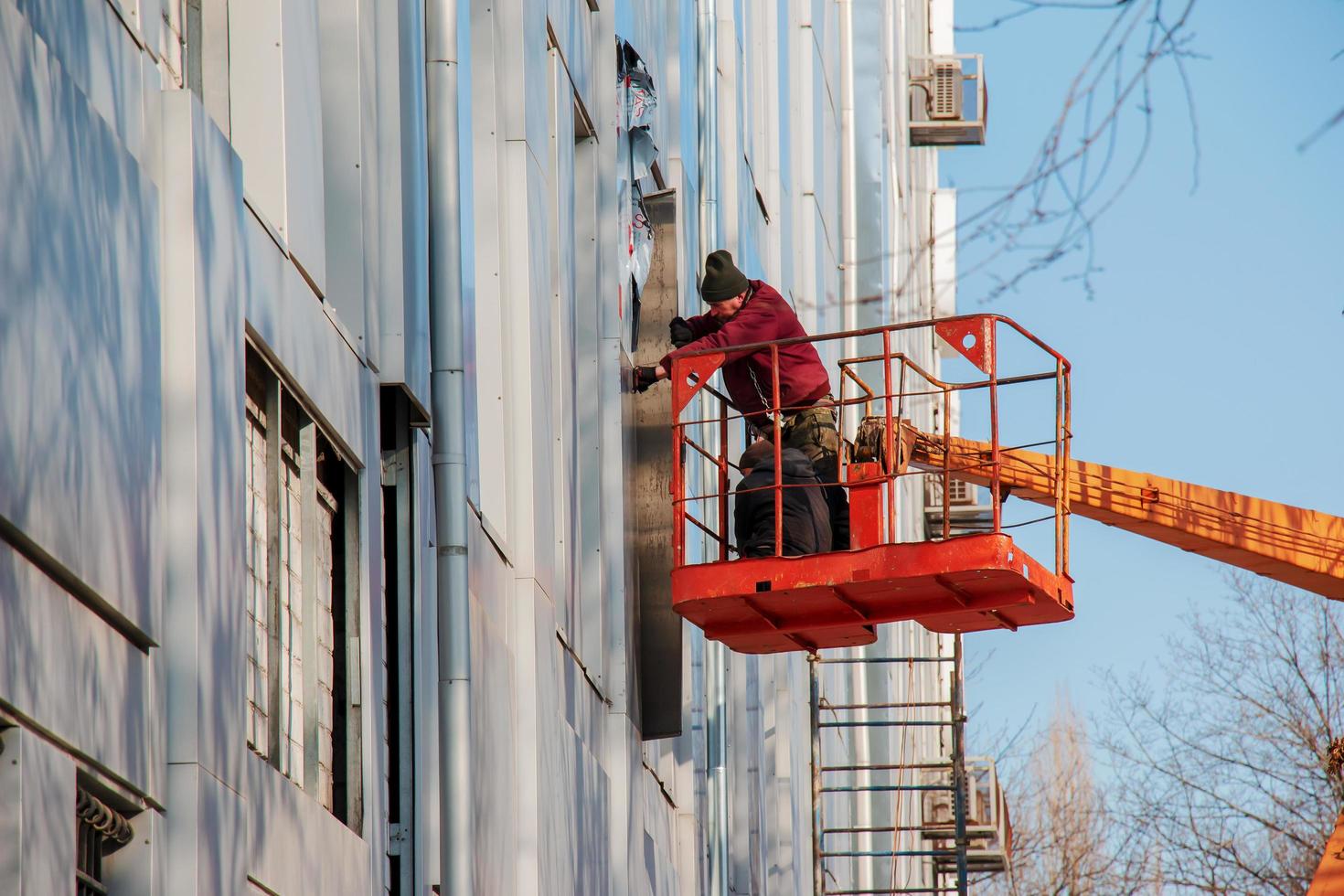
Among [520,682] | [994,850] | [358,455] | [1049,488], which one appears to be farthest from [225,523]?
[994,850]

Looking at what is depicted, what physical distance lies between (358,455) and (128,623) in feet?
8.52

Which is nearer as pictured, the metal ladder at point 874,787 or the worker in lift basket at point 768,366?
the worker in lift basket at point 768,366

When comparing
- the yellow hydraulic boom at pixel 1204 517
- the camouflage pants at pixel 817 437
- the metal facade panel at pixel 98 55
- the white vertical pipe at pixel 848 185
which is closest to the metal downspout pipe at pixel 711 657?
the yellow hydraulic boom at pixel 1204 517

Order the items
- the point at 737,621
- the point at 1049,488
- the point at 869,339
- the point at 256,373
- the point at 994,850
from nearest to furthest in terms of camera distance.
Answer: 1. the point at 256,373
2. the point at 737,621
3. the point at 1049,488
4. the point at 869,339
5. the point at 994,850

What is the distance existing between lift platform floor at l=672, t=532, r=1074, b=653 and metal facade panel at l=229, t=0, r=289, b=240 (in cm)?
477

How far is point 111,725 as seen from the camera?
5.60m

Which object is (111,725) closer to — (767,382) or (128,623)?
(128,623)

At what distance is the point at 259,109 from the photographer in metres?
7.54

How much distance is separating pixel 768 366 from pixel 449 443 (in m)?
3.64

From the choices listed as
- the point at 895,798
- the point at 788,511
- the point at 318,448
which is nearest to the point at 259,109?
the point at 318,448

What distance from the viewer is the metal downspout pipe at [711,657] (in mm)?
17188

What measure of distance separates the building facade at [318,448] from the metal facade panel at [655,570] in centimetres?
4

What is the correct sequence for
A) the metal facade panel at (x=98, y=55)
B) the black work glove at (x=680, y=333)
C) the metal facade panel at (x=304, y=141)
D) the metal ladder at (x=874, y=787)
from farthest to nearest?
the metal ladder at (x=874, y=787)
the black work glove at (x=680, y=333)
the metal facade panel at (x=304, y=141)
the metal facade panel at (x=98, y=55)

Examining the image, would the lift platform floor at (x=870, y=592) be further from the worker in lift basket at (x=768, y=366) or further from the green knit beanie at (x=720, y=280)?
the green knit beanie at (x=720, y=280)
